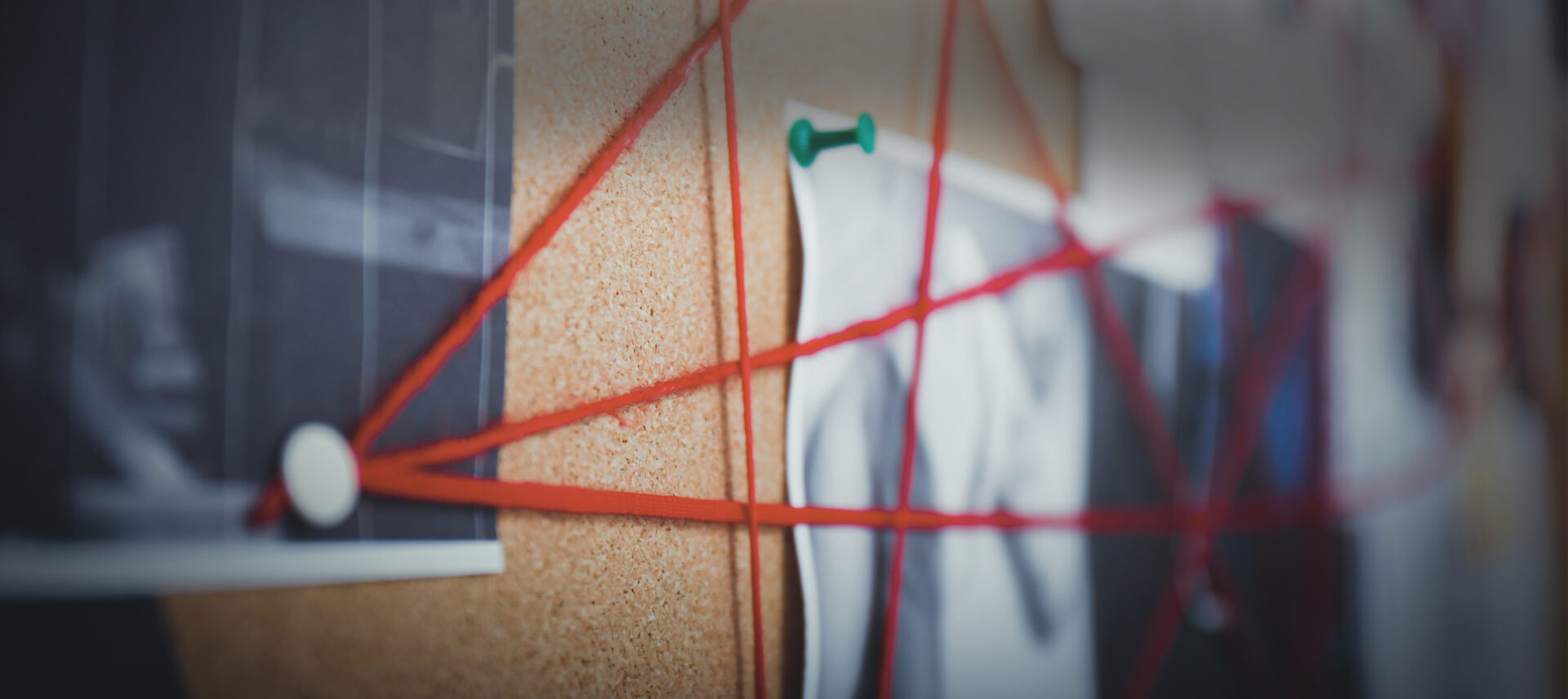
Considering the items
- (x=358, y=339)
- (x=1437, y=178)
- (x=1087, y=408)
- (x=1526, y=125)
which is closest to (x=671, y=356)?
(x=358, y=339)

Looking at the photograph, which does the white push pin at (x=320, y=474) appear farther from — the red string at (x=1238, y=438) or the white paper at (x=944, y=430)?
the red string at (x=1238, y=438)

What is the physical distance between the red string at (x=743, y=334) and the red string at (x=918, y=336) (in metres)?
0.14

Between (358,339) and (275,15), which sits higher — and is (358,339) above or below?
below

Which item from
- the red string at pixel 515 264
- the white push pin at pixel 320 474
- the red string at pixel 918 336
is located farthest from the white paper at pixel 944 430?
the white push pin at pixel 320 474

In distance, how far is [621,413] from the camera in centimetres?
50

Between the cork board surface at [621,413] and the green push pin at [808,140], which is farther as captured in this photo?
the green push pin at [808,140]

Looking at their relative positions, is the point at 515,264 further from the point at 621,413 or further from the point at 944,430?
the point at 944,430

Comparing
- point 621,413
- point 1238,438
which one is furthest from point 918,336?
point 1238,438

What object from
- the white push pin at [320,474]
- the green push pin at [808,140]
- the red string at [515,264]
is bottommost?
the white push pin at [320,474]

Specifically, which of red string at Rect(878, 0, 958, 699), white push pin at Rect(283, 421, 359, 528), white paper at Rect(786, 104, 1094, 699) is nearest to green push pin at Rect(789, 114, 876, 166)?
white paper at Rect(786, 104, 1094, 699)

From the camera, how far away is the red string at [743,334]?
21.8 inches

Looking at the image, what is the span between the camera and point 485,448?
0.44m

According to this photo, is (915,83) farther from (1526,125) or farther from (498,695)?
(1526,125)

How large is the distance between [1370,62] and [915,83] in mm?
941
